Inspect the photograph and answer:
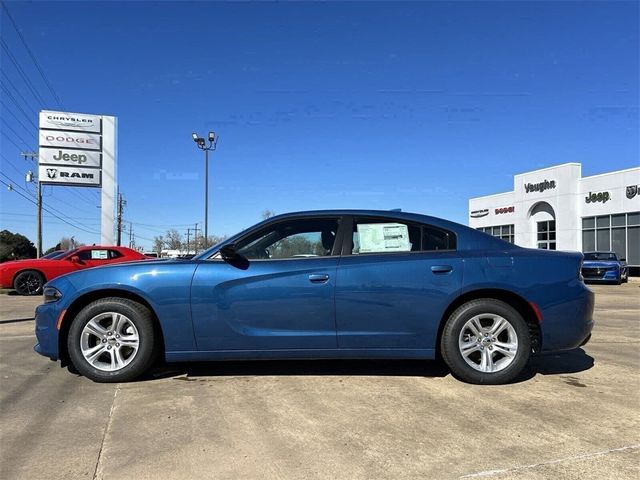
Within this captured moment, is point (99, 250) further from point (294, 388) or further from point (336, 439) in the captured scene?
point (336, 439)

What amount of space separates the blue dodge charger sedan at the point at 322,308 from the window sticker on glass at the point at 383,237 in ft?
0.19

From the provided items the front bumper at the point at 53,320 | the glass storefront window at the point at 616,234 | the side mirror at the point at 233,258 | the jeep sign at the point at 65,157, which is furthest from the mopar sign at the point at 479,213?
the front bumper at the point at 53,320

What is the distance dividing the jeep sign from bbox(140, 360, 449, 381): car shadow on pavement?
2393 cm

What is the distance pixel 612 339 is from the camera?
22.1 feet

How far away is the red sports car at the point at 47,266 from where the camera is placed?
1357 cm

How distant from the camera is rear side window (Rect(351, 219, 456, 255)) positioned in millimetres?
4516

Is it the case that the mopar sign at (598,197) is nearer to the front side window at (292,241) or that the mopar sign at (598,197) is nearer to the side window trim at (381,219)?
the side window trim at (381,219)

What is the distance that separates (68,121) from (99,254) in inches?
593

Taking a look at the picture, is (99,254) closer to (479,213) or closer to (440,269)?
(440,269)

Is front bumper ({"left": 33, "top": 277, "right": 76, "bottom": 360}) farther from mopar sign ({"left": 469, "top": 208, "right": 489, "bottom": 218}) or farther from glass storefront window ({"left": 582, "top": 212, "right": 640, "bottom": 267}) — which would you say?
mopar sign ({"left": 469, "top": 208, "right": 489, "bottom": 218})

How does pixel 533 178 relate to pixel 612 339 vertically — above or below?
above

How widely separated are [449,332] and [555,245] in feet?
108

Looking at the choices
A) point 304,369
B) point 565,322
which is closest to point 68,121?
point 304,369

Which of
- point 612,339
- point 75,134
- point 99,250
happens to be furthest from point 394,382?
point 75,134
